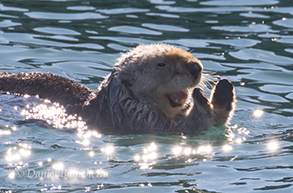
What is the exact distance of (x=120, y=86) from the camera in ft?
Result: 21.6

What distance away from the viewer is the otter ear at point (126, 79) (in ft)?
21.6

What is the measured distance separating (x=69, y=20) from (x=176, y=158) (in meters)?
6.06

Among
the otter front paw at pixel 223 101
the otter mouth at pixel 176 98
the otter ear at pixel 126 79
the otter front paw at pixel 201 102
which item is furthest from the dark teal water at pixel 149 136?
the otter ear at pixel 126 79

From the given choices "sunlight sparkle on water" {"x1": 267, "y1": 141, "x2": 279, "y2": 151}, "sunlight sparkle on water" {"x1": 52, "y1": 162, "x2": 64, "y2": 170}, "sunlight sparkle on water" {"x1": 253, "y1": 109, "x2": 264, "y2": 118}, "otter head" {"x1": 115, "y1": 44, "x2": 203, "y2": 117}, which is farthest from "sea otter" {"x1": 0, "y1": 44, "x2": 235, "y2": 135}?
"sunlight sparkle on water" {"x1": 52, "y1": 162, "x2": 64, "y2": 170}

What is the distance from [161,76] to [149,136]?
630 millimetres

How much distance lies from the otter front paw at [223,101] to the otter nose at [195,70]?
0.29 m

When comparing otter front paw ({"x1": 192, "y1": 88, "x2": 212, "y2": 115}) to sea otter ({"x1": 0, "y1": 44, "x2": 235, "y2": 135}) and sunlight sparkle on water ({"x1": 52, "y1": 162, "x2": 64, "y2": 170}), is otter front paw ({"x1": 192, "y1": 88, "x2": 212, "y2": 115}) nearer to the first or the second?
sea otter ({"x1": 0, "y1": 44, "x2": 235, "y2": 135})

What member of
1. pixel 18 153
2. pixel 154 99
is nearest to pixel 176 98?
pixel 154 99

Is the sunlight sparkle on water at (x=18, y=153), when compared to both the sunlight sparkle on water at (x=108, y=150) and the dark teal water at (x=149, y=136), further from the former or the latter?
the sunlight sparkle on water at (x=108, y=150)

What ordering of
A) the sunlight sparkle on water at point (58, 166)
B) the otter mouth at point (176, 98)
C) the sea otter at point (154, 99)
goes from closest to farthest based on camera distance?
1. the sunlight sparkle on water at point (58, 166)
2. the sea otter at point (154, 99)
3. the otter mouth at point (176, 98)

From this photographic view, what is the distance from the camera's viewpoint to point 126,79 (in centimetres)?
658

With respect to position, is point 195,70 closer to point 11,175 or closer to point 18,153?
point 18,153

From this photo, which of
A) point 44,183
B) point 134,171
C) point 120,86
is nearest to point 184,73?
point 120,86

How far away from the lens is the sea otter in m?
6.38
